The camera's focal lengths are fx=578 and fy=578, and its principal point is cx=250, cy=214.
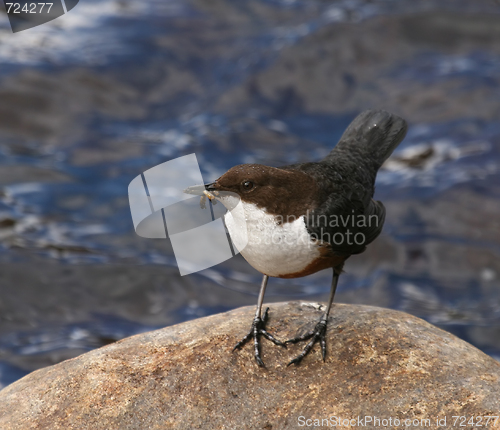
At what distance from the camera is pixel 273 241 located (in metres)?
2.71

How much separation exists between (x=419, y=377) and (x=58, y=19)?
8088mm

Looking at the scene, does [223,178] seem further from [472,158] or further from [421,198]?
[472,158]

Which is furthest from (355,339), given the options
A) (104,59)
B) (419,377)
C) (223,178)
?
(104,59)

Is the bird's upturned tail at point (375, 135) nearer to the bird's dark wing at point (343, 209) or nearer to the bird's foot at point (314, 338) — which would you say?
the bird's dark wing at point (343, 209)

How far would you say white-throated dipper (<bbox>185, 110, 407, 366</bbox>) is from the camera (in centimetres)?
274

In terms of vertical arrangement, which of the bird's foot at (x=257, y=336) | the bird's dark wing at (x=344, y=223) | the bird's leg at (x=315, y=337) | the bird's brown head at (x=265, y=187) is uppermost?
the bird's brown head at (x=265, y=187)

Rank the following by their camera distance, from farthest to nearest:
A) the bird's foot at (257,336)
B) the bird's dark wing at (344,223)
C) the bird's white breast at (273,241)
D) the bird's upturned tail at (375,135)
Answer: the bird's upturned tail at (375,135), the bird's foot at (257,336), the bird's dark wing at (344,223), the bird's white breast at (273,241)

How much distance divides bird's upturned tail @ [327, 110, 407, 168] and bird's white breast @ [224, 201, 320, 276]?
1.00m

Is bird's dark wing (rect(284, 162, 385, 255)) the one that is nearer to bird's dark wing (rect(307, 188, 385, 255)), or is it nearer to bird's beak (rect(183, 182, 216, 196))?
bird's dark wing (rect(307, 188, 385, 255))

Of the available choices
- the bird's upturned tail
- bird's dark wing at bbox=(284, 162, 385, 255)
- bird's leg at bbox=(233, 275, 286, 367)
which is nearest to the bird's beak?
bird's dark wing at bbox=(284, 162, 385, 255)

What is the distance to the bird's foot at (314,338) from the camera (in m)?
2.93

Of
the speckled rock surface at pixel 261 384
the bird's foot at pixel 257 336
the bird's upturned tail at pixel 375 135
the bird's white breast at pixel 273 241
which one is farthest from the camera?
the bird's upturned tail at pixel 375 135

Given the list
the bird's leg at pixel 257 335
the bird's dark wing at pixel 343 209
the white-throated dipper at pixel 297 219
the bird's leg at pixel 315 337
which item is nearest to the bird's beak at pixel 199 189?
the white-throated dipper at pixel 297 219

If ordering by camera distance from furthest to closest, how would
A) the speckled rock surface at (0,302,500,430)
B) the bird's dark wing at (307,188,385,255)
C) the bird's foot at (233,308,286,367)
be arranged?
the bird's foot at (233,308,286,367), the bird's dark wing at (307,188,385,255), the speckled rock surface at (0,302,500,430)
